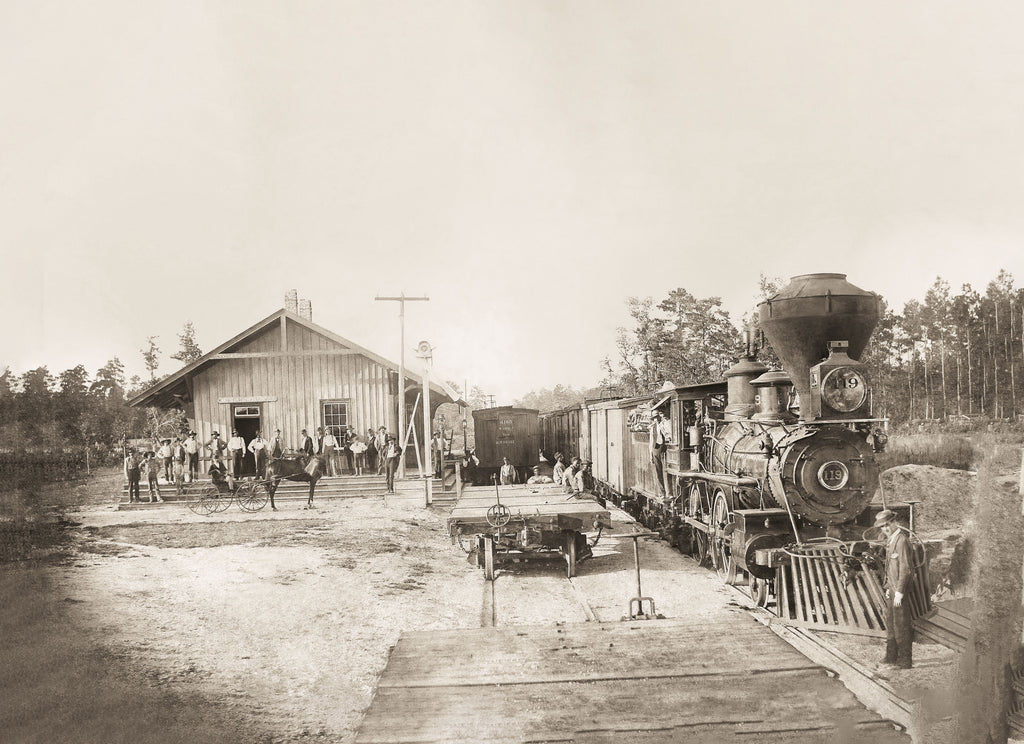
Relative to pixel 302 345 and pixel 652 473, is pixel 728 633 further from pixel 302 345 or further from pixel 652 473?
pixel 302 345

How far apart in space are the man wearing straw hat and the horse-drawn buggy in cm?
1135

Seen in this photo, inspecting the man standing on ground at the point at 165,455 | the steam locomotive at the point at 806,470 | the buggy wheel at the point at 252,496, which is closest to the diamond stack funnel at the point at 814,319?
the steam locomotive at the point at 806,470

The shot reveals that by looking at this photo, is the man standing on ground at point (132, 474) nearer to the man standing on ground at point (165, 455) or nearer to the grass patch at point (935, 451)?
the man standing on ground at point (165, 455)

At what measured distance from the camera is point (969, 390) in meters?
7.36

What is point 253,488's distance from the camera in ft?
45.6

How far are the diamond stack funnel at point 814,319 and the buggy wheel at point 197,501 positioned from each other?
1201cm

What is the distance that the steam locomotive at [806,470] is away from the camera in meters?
6.10

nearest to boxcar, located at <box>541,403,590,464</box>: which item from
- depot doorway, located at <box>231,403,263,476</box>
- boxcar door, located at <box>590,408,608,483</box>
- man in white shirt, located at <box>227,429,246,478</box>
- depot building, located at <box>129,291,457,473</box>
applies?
boxcar door, located at <box>590,408,608,483</box>

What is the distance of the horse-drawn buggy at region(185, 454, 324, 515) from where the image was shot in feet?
44.2

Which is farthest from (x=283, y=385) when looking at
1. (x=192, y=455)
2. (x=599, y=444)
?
(x=599, y=444)

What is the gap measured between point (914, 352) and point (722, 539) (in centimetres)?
760

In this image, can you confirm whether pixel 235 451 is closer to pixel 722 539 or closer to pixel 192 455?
pixel 192 455

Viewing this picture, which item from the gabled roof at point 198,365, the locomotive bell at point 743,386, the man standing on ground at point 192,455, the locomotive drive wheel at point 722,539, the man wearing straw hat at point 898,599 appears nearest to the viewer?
the man wearing straw hat at point 898,599

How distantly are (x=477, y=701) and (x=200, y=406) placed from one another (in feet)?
38.0
